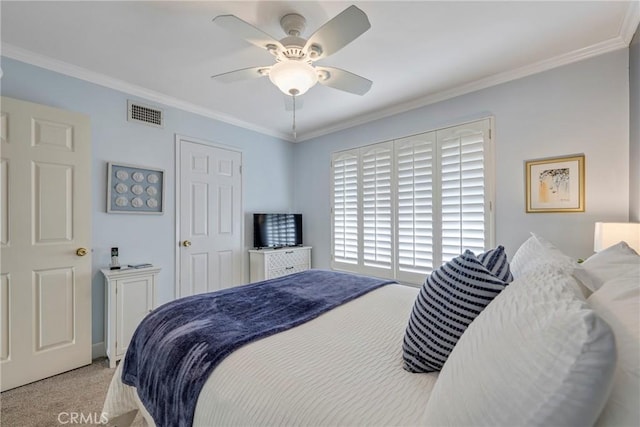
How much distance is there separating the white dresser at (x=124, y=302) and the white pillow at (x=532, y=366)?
272 centimetres

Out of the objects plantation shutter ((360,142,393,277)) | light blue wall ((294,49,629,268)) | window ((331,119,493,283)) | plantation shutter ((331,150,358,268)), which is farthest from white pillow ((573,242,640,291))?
plantation shutter ((331,150,358,268))

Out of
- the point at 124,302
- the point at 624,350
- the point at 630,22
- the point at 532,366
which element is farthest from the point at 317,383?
the point at 630,22

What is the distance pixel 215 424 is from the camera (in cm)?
89

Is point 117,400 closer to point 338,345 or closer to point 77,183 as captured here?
point 338,345

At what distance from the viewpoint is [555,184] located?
2.37m

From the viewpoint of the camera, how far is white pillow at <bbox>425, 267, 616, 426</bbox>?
448 mm

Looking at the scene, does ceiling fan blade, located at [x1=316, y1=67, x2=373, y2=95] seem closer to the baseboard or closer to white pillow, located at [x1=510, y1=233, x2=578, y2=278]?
white pillow, located at [x1=510, y1=233, x2=578, y2=278]

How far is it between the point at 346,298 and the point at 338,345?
615 millimetres

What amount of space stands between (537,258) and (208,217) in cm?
323

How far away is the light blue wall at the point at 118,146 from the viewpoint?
7.77ft

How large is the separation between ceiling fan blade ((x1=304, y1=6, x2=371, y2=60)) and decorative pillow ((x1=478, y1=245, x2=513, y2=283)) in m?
1.25

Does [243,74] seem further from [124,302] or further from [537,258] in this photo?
[124,302]

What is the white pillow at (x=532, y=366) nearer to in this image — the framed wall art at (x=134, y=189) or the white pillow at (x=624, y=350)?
the white pillow at (x=624, y=350)

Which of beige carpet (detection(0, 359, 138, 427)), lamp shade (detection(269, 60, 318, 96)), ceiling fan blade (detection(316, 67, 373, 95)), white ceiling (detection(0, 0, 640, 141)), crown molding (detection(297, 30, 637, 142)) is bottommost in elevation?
beige carpet (detection(0, 359, 138, 427))
